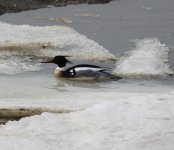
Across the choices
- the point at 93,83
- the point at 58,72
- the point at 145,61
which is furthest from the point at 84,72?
the point at 145,61

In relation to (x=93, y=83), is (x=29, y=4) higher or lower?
higher

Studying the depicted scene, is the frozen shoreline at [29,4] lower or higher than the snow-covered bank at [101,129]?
higher

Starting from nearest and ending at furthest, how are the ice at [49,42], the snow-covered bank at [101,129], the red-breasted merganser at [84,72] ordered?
the snow-covered bank at [101,129], the red-breasted merganser at [84,72], the ice at [49,42]

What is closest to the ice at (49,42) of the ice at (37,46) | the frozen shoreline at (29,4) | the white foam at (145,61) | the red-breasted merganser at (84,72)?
the ice at (37,46)

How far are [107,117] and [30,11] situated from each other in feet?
38.7

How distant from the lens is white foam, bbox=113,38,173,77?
1383cm

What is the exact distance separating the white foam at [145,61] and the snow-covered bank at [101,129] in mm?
3644

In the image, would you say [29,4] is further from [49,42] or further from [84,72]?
[84,72]

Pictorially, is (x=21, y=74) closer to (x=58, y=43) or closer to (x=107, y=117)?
(x=58, y=43)

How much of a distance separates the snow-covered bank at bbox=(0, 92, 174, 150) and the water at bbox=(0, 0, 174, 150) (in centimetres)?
1

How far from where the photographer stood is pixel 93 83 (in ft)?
44.6

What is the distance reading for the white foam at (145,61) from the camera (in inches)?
544

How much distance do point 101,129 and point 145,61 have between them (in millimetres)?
5880

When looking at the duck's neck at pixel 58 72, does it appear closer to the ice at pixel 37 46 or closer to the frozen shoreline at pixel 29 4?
the ice at pixel 37 46
